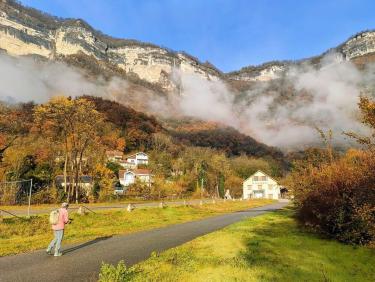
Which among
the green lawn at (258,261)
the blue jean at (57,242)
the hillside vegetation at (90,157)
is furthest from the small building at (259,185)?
the blue jean at (57,242)

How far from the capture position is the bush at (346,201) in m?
14.2

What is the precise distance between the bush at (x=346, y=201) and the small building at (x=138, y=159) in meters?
83.9

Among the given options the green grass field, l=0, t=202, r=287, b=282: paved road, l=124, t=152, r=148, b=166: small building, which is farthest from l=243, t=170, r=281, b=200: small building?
l=0, t=202, r=287, b=282: paved road

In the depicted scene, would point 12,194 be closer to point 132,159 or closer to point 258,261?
point 258,261

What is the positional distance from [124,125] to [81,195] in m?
63.9

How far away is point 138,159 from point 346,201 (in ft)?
294

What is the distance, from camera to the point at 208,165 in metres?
89.1

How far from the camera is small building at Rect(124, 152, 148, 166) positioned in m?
101

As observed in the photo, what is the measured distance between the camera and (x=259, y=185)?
104875 millimetres

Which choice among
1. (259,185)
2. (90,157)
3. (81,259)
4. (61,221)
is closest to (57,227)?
(61,221)

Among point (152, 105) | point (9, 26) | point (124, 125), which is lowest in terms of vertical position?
point (124, 125)

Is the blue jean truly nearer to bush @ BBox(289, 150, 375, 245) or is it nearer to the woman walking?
the woman walking

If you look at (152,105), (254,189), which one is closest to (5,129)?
(254,189)

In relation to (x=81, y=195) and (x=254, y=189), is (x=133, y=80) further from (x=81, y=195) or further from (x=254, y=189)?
(x=81, y=195)
